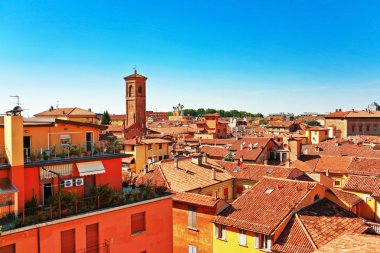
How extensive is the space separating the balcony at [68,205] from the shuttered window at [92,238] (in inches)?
29.9

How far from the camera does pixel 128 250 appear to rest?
16.3 metres

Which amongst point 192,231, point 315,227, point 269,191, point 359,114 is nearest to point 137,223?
point 192,231

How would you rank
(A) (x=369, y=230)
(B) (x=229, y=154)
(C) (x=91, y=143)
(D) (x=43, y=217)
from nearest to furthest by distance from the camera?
(D) (x=43, y=217) < (C) (x=91, y=143) < (A) (x=369, y=230) < (B) (x=229, y=154)

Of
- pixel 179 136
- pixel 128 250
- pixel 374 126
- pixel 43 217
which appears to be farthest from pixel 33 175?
pixel 374 126

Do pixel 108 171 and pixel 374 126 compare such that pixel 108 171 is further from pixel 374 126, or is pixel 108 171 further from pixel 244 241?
pixel 374 126

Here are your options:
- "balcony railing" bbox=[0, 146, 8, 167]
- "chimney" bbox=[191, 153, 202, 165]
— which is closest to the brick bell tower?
"chimney" bbox=[191, 153, 202, 165]

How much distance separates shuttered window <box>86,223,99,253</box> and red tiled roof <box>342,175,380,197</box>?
68.8ft

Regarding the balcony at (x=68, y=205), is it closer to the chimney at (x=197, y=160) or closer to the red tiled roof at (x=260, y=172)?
the chimney at (x=197, y=160)

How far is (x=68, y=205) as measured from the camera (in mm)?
14414

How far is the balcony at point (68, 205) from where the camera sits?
1302 centimetres

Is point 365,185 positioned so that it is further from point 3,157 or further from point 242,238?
point 3,157

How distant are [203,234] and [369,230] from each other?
10408mm

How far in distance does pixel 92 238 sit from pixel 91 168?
318cm

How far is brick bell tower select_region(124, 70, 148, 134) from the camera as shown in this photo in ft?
Result: 279
